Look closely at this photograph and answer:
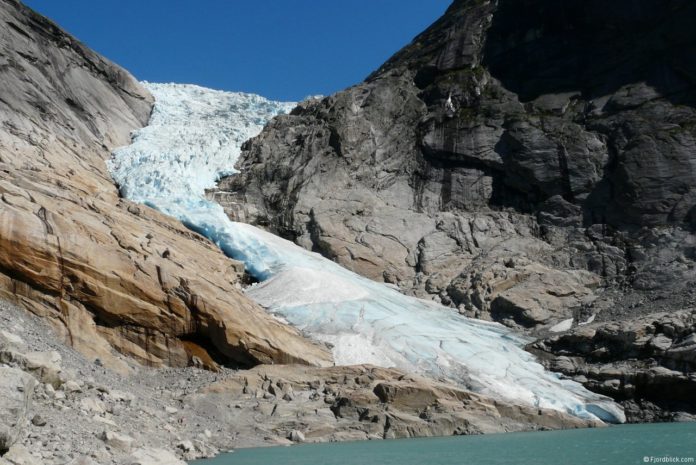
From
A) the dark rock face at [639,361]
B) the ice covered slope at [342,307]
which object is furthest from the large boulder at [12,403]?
the dark rock face at [639,361]

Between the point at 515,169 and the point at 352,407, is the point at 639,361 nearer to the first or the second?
the point at 352,407

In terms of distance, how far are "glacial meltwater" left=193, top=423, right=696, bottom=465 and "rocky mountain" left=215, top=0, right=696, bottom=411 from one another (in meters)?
15.0

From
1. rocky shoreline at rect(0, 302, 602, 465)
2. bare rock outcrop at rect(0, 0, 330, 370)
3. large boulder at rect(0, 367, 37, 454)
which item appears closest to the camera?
large boulder at rect(0, 367, 37, 454)

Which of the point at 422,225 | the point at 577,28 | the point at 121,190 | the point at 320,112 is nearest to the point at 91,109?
the point at 121,190

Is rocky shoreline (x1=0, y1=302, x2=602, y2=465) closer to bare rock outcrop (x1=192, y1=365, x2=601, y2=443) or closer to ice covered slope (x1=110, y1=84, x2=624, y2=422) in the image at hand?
bare rock outcrop (x1=192, y1=365, x2=601, y2=443)

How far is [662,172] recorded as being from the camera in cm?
4478

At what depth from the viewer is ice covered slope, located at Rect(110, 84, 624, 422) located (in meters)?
31.0

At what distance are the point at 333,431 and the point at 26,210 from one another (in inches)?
574

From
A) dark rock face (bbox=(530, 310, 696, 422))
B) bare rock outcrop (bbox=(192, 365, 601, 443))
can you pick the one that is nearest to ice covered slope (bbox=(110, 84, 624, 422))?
dark rock face (bbox=(530, 310, 696, 422))

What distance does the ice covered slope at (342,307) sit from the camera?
102 ft

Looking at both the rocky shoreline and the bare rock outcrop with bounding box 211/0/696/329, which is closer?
the rocky shoreline

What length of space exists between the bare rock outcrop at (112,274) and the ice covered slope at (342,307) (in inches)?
76.6

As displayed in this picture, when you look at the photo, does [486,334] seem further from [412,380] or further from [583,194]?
[583,194]

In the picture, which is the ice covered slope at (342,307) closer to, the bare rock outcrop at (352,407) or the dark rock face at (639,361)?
the dark rock face at (639,361)
